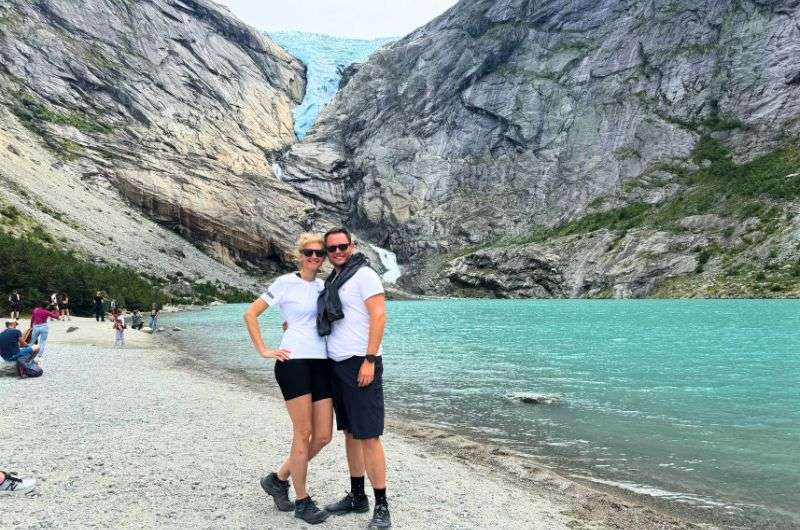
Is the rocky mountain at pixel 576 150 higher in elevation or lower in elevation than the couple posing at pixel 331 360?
higher

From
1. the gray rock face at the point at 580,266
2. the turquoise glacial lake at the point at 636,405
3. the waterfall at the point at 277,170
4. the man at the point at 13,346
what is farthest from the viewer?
the waterfall at the point at 277,170

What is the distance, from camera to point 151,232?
108 m

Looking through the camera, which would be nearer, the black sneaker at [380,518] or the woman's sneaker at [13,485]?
the black sneaker at [380,518]

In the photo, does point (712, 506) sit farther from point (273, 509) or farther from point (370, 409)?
point (273, 509)

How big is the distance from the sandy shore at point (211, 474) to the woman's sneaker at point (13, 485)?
12 centimetres

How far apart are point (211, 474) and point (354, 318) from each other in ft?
12.6

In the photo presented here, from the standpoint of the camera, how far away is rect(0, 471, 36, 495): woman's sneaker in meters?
6.95

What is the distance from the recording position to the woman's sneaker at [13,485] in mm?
6949

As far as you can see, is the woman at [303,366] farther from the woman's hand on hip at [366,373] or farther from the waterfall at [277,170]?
the waterfall at [277,170]

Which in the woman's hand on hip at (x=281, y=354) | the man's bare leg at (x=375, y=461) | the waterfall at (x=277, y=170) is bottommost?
the man's bare leg at (x=375, y=461)

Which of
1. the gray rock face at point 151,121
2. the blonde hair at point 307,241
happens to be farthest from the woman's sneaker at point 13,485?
the gray rock face at point 151,121

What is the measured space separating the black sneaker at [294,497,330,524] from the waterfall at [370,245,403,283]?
135717mm

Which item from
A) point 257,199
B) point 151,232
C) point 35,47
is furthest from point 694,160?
point 35,47

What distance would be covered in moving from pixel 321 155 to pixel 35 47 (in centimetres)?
6964
